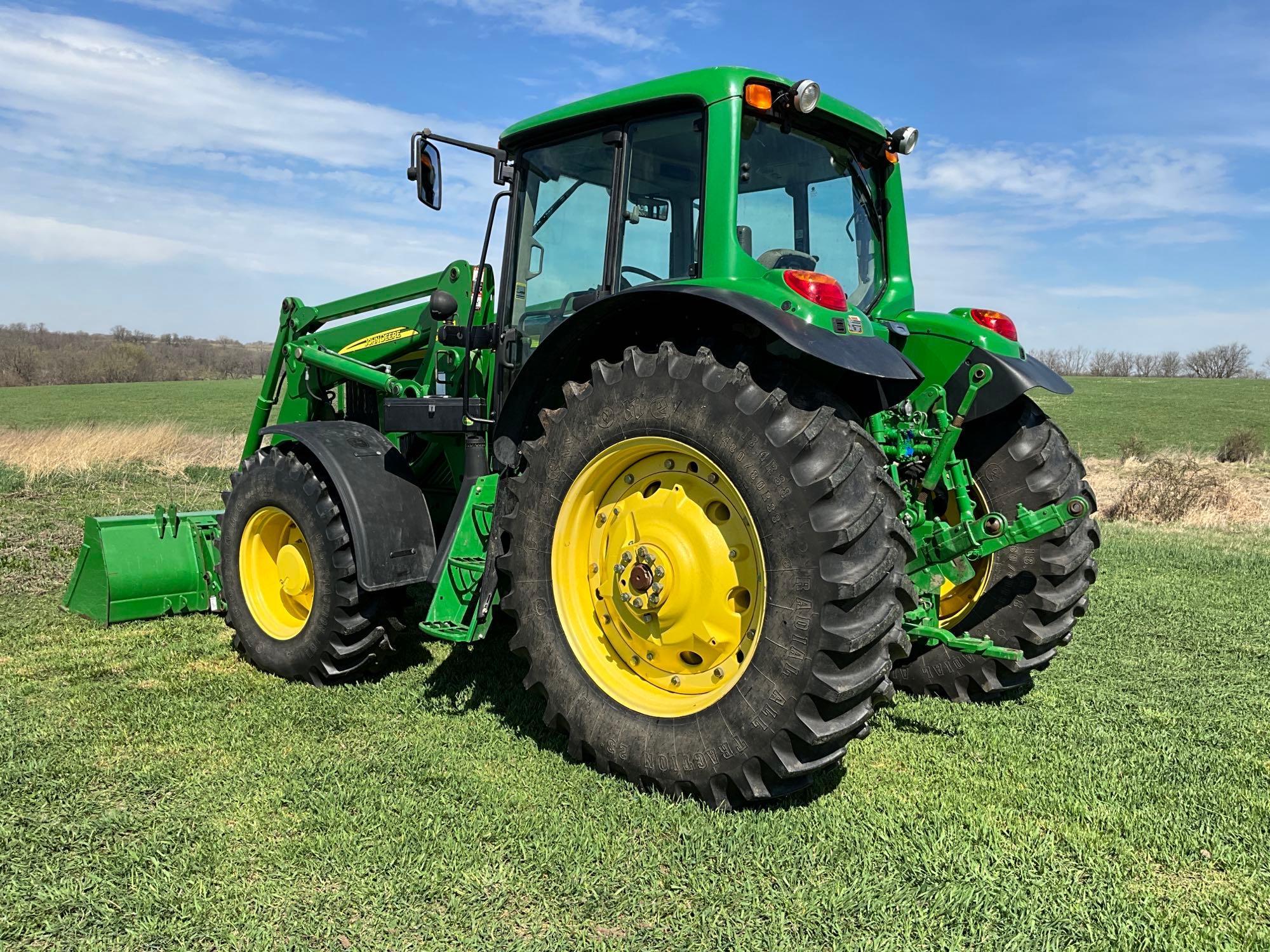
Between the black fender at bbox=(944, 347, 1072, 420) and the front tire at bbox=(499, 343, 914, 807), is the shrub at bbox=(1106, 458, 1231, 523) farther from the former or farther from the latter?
the front tire at bbox=(499, 343, 914, 807)

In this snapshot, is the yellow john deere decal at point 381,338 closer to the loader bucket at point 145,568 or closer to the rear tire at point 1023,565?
the loader bucket at point 145,568

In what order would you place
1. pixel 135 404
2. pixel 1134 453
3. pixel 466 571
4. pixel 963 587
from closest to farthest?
1. pixel 466 571
2. pixel 963 587
3. pixel 1134 453
4. pixel 135 404

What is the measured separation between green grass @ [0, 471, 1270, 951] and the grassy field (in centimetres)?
1916

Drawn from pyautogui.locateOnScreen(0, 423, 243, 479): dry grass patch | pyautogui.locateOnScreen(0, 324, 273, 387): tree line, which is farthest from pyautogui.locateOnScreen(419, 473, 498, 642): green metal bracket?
pyautogui.locateOnScreen(0, 324, 273, 387): tree line

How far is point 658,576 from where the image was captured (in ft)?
10.8

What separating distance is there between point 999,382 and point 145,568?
16.3 ft

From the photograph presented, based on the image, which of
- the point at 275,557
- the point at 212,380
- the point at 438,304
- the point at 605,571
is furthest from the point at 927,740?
the point at 212,380

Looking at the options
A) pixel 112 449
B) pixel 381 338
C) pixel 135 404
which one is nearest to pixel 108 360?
pixel 135 404

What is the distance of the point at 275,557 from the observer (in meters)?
5.01

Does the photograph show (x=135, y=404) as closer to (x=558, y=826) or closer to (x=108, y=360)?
(x=108, y=360)

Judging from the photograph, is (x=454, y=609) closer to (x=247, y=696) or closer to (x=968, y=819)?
(x=247, y=696)

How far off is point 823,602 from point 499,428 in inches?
67.6

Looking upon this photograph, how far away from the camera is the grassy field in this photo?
26.9 metres

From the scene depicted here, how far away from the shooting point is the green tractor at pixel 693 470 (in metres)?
2.96
